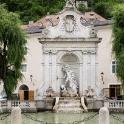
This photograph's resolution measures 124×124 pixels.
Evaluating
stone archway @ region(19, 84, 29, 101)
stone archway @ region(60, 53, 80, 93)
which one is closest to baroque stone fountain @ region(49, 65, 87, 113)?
stone archway @ region(60, 53, 80, 93)

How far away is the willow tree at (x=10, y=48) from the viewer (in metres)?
45.6

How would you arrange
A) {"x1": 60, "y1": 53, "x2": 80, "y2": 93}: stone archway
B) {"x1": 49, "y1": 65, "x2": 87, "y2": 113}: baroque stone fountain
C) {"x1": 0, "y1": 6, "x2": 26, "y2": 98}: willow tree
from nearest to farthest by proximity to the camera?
{"x1": 49, "y1": 65, "x2": 87, "y2": 113}: baroque stone fountain, {"x1": 0, "y1": 6, "x2": 26, "y2": 98}: willow tree, {"x1": 60, "y1": 53, "x2": 80, "y2": 93}: stone archway

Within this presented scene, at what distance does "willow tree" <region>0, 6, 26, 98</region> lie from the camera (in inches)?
1794

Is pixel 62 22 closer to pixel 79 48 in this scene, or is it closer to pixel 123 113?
pixel 79 48

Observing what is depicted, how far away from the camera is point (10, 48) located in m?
46.0

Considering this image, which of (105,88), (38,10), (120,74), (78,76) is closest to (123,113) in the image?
(120,74)

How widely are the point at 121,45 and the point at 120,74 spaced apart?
7.39 feet

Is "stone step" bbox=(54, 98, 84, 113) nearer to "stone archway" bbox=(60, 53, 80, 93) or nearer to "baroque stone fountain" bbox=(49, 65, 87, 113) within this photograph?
"baroque stone fountain" bbox=(49, 65, 87, 113)

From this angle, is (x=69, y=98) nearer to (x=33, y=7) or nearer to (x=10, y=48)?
(x=10, y=48)

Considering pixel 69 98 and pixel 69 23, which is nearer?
pixel 69 98

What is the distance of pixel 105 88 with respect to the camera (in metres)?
59.3

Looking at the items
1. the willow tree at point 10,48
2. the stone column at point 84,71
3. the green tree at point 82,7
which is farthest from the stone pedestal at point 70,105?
the green tree at point 82,7

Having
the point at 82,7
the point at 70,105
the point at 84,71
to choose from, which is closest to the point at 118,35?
the point at 84,71

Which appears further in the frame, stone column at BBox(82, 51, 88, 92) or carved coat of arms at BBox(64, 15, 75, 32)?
Result: carved coat of arms at BBox(64, 15, 75, 32)
